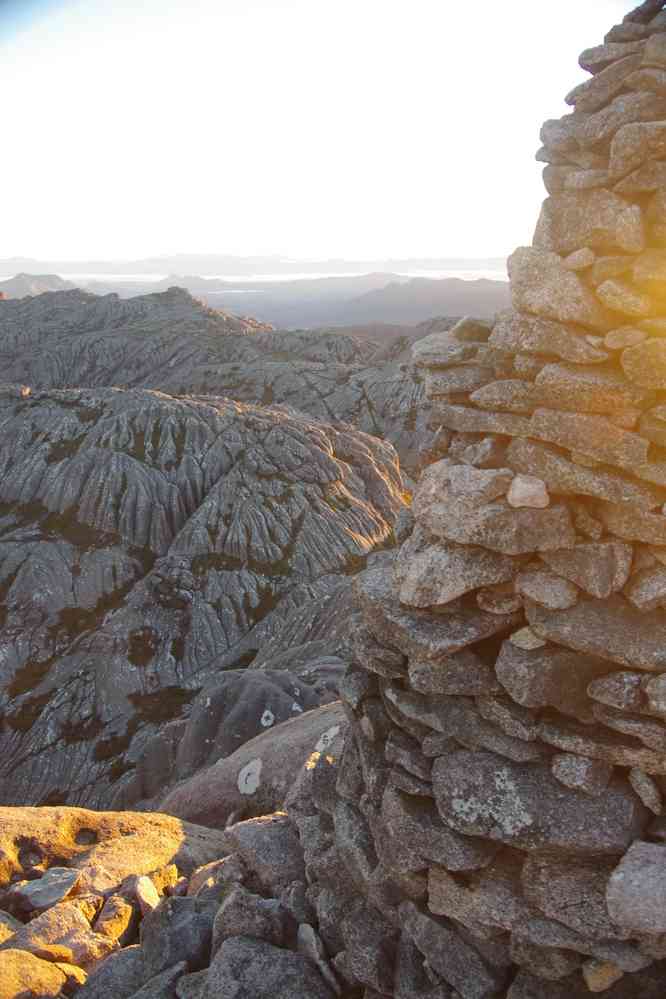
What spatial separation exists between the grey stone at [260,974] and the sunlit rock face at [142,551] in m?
45.6

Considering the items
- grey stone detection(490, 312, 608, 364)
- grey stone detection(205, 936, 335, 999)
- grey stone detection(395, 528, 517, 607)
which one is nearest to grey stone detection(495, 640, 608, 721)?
grey stone detection(395, 528, 517, 607)

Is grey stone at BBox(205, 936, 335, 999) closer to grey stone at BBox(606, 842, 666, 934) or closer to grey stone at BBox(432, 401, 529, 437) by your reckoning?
grey stone at BBox(606, 842, 666, 934)

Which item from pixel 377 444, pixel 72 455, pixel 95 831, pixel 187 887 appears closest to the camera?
pixel 187 887

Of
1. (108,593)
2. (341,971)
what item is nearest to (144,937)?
(341,971)

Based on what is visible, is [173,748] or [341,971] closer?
[341,971]

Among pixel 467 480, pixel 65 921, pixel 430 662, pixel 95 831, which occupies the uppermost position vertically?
pixel 467 480

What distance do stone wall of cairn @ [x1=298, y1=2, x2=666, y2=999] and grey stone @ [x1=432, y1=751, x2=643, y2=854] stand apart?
0.12 feet

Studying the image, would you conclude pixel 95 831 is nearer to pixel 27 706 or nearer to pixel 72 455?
pixel 27 706

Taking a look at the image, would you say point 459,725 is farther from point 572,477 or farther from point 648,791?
point 572,477

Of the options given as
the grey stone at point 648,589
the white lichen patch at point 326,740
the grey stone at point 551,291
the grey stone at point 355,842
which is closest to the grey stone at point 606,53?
the grey stone at point 551,291

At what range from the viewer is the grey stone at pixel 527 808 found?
11883mm

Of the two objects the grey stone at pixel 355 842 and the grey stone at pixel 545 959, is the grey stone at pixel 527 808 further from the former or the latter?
the grey stone at pixel 355 842

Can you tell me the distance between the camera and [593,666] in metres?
12.5

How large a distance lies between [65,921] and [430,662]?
42.3ft
